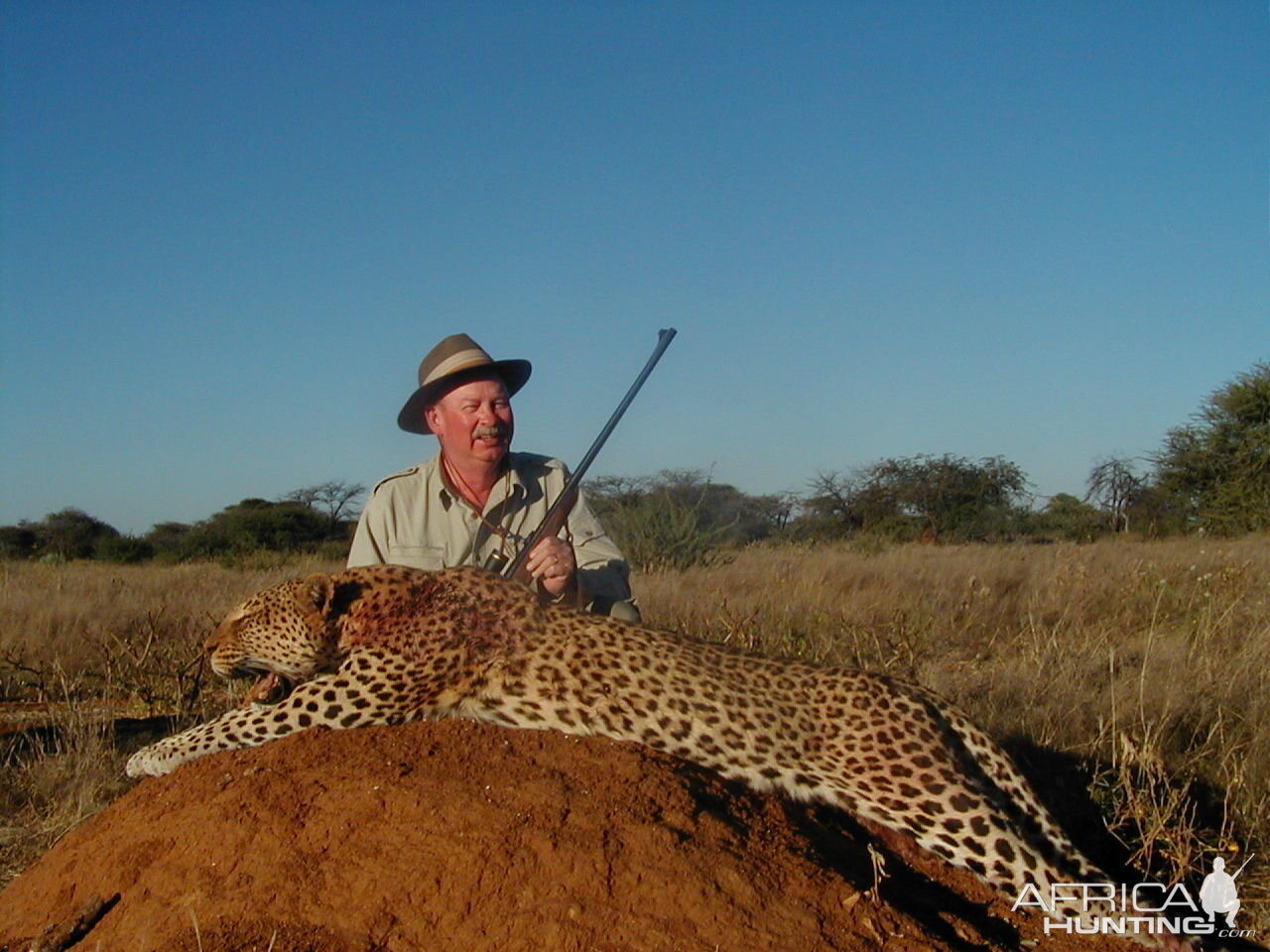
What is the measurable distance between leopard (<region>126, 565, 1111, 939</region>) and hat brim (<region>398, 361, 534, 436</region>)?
5.20 feet

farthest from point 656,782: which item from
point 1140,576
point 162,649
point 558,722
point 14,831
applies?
point 1140,576

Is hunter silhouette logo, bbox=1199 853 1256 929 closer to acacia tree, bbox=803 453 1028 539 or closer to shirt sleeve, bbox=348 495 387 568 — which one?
shirt sleeve, bbox=348 495 387 568

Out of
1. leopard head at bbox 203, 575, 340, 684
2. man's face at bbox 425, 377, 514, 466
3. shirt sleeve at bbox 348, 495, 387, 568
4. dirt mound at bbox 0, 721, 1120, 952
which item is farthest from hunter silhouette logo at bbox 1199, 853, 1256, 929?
shirt sleeve at bbox 348, 495, 387, 568

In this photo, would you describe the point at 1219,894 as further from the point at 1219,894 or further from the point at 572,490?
the point at 572,490

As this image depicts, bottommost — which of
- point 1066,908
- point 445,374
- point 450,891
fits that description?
point 1066,908

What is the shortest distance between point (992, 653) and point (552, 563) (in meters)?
4.54

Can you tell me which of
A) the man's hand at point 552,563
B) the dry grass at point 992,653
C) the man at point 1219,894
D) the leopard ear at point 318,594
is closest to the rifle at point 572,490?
the man's hand at point 552,563

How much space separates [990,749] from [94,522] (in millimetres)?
Answer: 24297

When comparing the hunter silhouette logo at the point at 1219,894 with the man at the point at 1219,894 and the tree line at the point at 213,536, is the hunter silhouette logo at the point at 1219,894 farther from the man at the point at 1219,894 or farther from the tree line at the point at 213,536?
the tree line at the point at 213,536

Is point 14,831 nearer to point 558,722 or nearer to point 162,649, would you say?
point 558,722

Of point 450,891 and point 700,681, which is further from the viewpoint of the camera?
point 700,681

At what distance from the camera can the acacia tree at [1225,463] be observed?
21.0 metres

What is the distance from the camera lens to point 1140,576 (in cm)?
984

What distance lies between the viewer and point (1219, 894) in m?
3.89
